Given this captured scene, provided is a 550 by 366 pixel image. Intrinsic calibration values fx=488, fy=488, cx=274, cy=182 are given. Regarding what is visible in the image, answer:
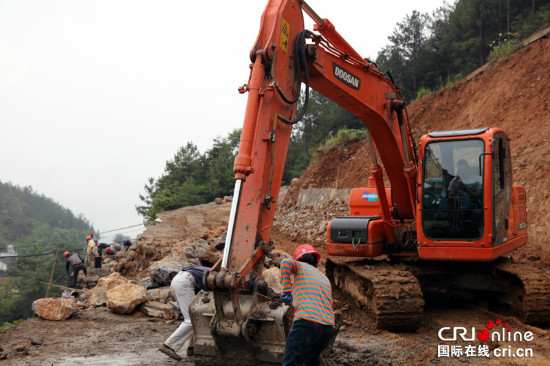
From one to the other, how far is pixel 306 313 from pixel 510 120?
16.5m

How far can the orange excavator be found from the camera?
187 inches

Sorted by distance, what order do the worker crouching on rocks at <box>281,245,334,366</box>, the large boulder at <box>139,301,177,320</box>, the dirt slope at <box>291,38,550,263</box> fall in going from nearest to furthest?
the worker crouching on rocks at <box>281,245,334,366</box>, the large boulder at <box>139,301,177,320</box>, the dirt slope at <box>291,38,550,263</box>

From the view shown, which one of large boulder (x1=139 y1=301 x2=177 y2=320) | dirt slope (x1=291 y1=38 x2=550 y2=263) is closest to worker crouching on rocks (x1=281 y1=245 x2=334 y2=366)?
large boulder (x1=139 y1=301 x2=177 y2=320)

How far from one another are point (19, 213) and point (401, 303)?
140 m

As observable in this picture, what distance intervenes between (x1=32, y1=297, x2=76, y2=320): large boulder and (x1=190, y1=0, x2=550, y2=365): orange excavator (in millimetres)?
4655

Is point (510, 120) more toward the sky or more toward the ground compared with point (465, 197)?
more toward the sky

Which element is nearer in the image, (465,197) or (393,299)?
(393,299)

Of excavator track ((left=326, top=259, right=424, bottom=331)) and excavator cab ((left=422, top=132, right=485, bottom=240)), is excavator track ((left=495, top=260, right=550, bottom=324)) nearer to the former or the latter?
excavator cab ((left=422, top=132, right=485, bottom=240))

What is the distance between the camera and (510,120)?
18016 mm

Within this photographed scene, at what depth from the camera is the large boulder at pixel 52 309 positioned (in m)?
8.47

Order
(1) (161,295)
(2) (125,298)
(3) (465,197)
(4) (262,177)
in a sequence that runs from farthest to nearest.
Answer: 1. (1) (161,295)
2. (2) (125,298)
3. (3) (465,197)
4. (4) (262,177)
